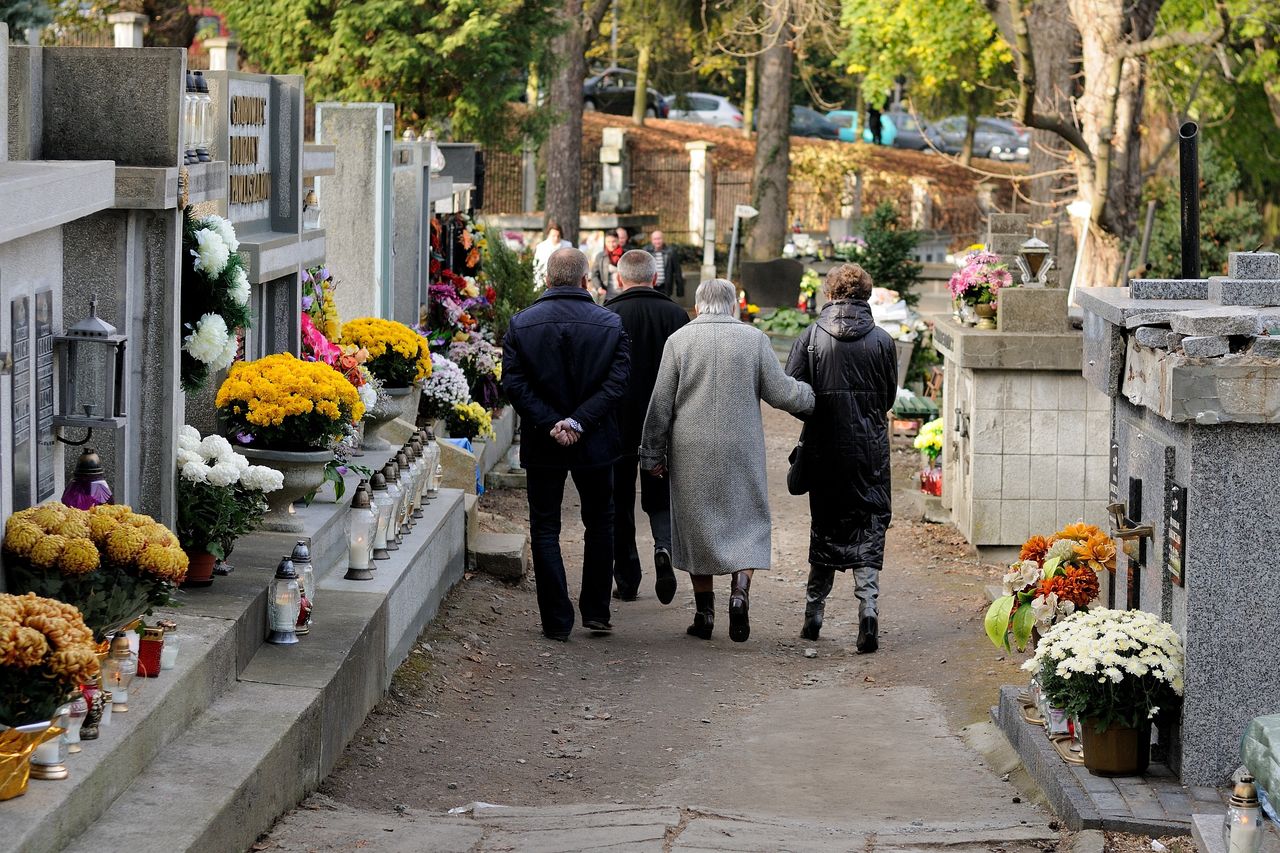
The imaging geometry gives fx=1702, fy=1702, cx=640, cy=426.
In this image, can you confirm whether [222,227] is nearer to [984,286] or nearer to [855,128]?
[984,286]

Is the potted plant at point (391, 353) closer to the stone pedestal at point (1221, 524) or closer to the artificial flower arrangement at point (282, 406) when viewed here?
the artificial flower arrangement at point (282, 406)

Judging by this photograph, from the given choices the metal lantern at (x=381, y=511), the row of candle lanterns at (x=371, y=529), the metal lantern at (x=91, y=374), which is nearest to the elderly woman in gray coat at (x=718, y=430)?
the row of candle lanterns at (x=371, y=529)

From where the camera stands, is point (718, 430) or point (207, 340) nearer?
point (207, 340)

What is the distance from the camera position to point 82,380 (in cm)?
561

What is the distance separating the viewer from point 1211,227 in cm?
2400

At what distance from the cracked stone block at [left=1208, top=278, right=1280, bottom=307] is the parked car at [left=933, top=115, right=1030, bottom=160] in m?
41.5

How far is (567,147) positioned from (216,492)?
21238 millimetres

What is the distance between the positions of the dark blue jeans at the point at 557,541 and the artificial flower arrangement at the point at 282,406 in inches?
49.6

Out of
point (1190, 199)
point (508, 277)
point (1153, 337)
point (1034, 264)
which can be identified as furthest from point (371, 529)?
point (508, 277)

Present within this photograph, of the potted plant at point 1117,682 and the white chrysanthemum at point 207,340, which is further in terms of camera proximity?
the white chrysanthemum at point 207,340

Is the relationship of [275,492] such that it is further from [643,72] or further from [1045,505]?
[643,72]

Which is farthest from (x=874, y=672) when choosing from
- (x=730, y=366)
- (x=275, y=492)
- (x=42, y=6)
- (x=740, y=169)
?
(x=740, y=169)

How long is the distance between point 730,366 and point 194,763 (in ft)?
13.0

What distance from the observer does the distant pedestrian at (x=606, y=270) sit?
21.1 metres
